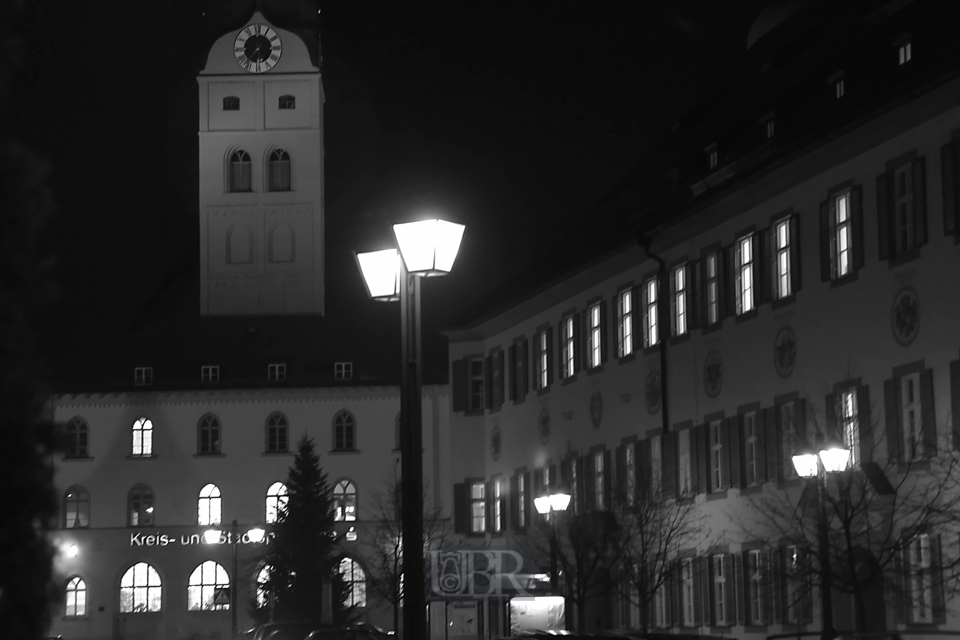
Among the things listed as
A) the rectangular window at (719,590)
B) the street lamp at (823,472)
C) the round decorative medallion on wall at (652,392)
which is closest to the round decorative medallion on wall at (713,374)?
the round decorative medallion on wall at (652,392)

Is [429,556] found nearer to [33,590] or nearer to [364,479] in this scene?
[33,590]

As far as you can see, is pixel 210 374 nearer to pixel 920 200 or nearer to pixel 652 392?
pixel 652 392

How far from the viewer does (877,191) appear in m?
29.0

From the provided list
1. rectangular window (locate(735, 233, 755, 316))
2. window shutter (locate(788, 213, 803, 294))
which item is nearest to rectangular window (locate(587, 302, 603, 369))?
rectangular window (locate(735, 233, 755, 316))

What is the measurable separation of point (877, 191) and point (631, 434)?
38.7 ft

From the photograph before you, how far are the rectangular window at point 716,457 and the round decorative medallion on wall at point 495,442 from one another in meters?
14.6

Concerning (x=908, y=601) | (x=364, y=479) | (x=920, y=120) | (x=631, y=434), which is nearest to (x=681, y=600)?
(x=631, y=434)

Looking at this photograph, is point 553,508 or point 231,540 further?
point 231,540

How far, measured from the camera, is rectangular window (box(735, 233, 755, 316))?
3388 centimetres

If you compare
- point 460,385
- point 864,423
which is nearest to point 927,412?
point 864,423

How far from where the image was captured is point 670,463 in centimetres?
3753

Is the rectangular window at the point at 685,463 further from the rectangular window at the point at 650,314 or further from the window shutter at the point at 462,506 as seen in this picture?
the window shutter at the point at 462,506

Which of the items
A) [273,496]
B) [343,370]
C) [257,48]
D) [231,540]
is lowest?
[231,540]

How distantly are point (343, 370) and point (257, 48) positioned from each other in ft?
55.1
